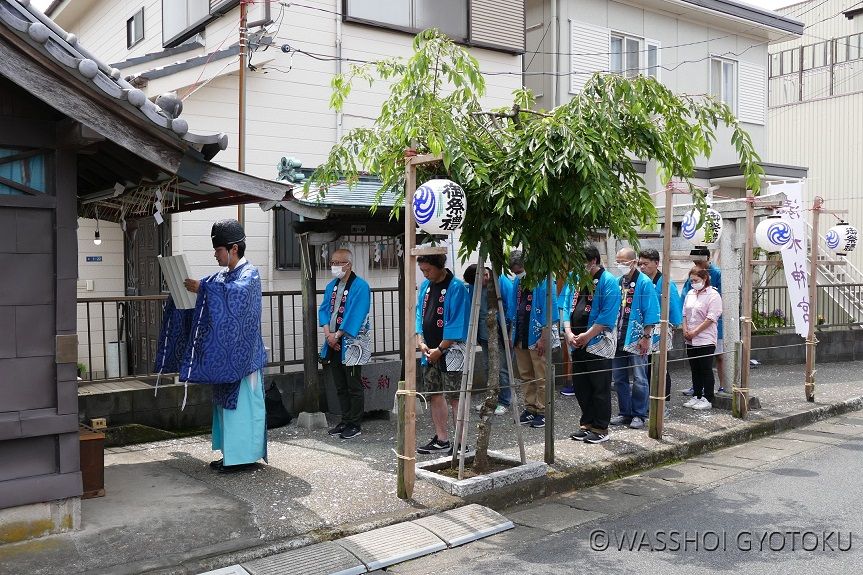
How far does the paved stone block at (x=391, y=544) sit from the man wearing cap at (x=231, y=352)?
1.82 meters

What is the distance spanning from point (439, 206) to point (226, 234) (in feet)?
7.27

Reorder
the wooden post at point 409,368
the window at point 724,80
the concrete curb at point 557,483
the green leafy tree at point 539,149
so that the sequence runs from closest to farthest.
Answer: the concrete curb at point 557,483 < the green leafy tree at point 539,149 < the wooden post at point 409,368 < the window at point 724,80

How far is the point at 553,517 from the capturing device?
6.57 metres

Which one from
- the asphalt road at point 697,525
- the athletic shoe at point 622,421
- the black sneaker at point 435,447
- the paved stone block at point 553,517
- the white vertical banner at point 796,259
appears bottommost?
the paved stone block at point 553,517

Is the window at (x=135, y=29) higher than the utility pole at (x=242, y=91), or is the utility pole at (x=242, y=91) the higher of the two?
the window at (x=135, y=29)

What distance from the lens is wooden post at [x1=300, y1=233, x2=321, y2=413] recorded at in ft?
30.2

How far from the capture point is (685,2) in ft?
53.2

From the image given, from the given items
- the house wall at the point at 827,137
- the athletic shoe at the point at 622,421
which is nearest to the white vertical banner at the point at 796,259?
the athletic shoe at the point at 622,421

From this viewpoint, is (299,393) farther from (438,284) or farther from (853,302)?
(853,302)

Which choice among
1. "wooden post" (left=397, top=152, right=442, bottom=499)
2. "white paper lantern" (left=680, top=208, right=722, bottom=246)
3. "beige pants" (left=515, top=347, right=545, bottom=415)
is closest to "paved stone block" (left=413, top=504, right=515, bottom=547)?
"wooden post" (left=397, top=152, right=442, bottom=499)

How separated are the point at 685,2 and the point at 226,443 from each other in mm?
13900

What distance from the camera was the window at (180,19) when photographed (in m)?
12.3

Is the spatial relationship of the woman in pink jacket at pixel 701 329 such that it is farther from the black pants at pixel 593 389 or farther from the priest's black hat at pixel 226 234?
A: the priest's black hat at pixel 226 234

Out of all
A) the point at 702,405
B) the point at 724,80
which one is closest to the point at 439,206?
the point at 702,405
